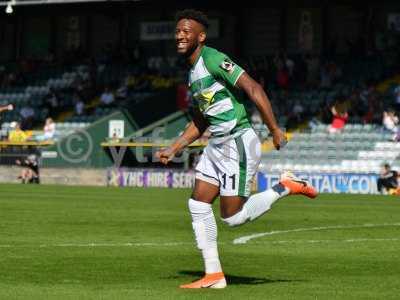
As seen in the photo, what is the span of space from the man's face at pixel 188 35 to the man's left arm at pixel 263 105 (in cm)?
56

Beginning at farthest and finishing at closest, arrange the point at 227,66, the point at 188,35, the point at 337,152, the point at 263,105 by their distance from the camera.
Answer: the point at 337,152
the point at 188,35
the point at 227,66
the point at 263,105

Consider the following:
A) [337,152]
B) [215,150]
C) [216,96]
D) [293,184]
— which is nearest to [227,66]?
[216,96]

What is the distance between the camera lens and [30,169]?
4325 centimetres

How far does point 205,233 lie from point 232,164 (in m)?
0.65

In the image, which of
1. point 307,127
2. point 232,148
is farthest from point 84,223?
point 307,127

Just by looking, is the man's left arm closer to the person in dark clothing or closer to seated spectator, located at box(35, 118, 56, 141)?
the person in dark clothing

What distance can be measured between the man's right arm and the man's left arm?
0.78 m

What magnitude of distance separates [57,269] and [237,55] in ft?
130

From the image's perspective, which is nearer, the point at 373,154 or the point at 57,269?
the point at 57,269

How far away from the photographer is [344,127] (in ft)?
134

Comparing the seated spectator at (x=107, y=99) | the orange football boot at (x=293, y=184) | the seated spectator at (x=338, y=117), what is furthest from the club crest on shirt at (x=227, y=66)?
the seated spectator at (x=107, y=99)

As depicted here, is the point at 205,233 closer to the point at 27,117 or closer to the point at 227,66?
the point at 227,66

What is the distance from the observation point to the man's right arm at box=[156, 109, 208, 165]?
35.7 ft

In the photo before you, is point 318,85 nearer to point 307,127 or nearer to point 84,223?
point 307,127
